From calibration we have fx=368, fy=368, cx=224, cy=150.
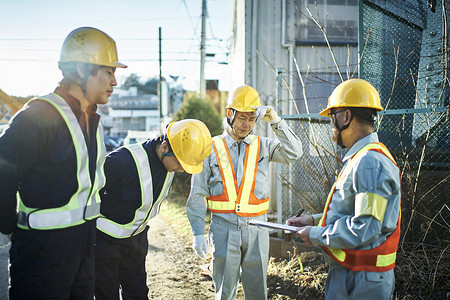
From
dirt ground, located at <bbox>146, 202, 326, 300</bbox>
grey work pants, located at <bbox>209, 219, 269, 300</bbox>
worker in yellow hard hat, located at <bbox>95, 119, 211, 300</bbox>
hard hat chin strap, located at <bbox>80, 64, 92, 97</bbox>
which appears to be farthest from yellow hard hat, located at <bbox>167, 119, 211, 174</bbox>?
dirt ground, located at <bbox>146, 202, 326, 300</bbox>

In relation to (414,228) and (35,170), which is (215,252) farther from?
(414,228)

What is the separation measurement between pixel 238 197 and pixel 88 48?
6.18 ft

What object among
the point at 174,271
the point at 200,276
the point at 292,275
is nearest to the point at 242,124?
the point at 292,275

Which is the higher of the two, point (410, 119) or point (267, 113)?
point (267, 113)

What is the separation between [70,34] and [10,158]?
2.67 ft

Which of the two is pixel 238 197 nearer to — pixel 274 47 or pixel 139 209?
pixel 139 209

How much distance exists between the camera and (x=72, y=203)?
6.62 ft

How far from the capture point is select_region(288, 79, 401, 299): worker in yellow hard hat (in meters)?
2.05

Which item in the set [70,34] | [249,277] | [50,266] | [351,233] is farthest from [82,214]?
[249,277]

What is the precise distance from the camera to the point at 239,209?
11.1 ft

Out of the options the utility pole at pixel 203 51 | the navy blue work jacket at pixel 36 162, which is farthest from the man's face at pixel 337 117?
the utility pole at pixel 203 51

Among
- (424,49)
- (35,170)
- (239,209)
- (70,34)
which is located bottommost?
(239,209)

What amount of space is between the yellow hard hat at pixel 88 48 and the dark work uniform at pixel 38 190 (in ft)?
1.14

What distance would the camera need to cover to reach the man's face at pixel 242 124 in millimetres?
3652
